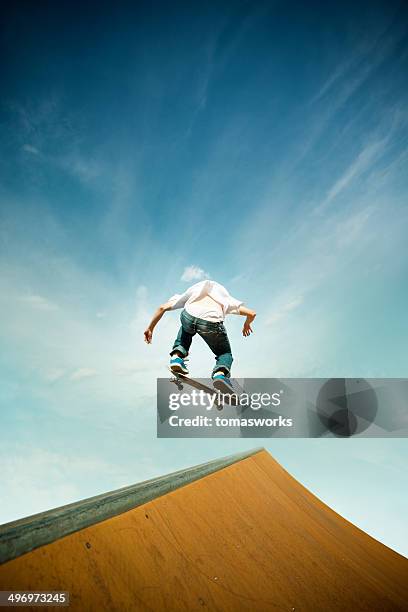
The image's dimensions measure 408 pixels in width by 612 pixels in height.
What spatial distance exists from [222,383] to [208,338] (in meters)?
0.74

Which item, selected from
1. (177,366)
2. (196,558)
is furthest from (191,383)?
(196,558)

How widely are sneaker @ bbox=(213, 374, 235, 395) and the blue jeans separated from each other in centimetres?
9

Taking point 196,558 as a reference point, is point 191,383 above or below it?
above

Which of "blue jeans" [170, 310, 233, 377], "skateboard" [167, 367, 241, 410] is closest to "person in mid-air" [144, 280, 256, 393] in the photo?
"blue jeans" [170, 310, 233, 377]

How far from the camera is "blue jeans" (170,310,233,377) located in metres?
4.84

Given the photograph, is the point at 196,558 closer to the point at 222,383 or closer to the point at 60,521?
the point at 60,521

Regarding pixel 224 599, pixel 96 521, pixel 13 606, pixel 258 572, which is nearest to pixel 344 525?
pixel 258 572

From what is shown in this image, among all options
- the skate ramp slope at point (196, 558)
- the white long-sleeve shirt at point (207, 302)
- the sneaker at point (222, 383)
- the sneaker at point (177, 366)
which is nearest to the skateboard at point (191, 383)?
the sneaker at point (177, 366)

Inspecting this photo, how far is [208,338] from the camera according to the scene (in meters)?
4.94

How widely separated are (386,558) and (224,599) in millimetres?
2716

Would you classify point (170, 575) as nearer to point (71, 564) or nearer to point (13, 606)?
point (71, 564)

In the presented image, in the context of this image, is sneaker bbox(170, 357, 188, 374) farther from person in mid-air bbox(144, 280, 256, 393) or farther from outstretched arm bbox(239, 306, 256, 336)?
outstretched arm bbox(239, 306, 256, 336)

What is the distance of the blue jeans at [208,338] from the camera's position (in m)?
4.84

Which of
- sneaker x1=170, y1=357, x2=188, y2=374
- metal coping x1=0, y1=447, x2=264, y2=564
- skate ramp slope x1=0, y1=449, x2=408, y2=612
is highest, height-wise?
sneaker x1=170, y1=357, x2=188, y2=374
